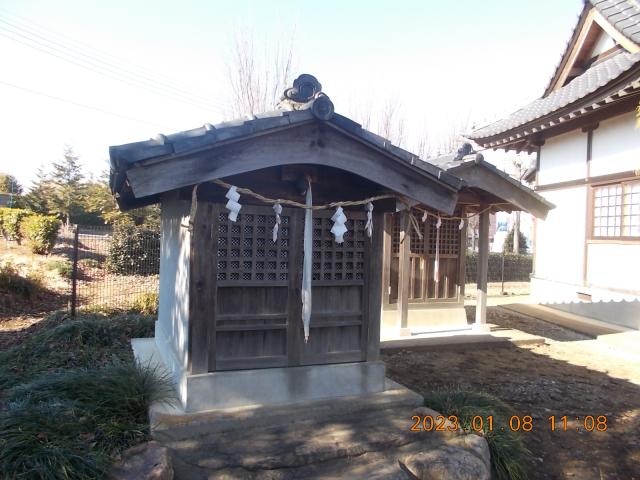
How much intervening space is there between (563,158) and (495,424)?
9557mm

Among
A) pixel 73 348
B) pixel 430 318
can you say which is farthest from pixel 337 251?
pixel 430 318

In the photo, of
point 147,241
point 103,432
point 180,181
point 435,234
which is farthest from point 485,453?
point 147,241

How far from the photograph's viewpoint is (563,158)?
38.1 feet

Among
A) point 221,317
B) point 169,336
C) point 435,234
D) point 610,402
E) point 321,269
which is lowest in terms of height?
point 610,402

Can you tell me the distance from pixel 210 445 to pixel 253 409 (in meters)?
0.59

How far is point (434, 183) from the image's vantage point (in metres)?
4.80

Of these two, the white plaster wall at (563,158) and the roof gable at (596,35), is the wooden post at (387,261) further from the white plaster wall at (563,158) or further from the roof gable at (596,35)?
the roof gable at (596,35)

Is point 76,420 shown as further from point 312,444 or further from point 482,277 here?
point 482,277

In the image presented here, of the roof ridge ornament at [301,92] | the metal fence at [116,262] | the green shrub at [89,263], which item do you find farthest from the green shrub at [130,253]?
the roof ridge ornament at [301,92]

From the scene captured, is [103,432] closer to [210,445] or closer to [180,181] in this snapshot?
[210,445]

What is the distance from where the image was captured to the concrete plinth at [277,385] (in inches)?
168

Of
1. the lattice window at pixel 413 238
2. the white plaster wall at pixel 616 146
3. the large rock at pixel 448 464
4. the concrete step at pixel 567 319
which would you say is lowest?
the large rock at pixel 448 464

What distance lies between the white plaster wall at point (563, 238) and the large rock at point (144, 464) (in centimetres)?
1042

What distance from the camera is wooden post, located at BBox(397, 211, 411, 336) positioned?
8.66m
